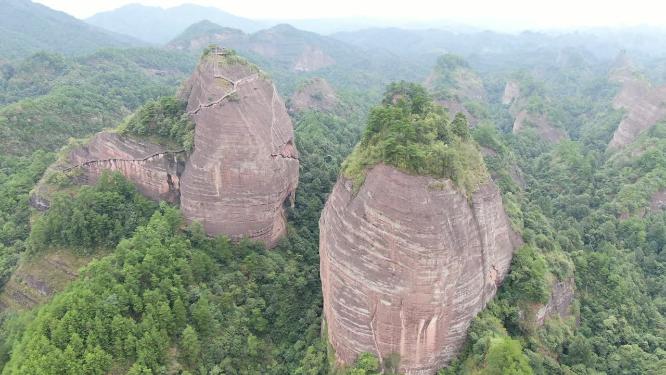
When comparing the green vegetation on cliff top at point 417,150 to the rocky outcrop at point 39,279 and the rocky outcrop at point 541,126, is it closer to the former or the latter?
the rocky outcrop at point 39,279

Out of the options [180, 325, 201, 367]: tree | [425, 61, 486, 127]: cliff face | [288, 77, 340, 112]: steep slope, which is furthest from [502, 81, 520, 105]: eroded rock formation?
[180, 325, 201, 367]: tree

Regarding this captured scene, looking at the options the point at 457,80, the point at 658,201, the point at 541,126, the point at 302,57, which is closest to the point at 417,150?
the point at 658,201

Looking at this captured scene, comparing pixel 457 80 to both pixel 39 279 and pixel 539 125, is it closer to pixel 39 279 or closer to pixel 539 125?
pixel 539 125

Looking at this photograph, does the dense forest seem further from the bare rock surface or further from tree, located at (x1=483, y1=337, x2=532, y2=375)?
the bare rock surface

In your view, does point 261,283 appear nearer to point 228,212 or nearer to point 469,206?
point 228,212

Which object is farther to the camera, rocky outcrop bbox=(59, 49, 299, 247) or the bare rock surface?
the bare rock surface

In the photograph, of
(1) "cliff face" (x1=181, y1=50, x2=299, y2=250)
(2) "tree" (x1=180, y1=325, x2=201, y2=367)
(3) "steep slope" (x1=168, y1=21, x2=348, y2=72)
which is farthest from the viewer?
(3) "steep slope" (x1=168, y1=21, x2=348, y2=72)

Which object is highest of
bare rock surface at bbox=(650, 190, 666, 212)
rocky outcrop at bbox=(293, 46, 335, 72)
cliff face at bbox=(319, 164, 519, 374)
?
cliff face at bbox=(319, 164, 519, 374)
